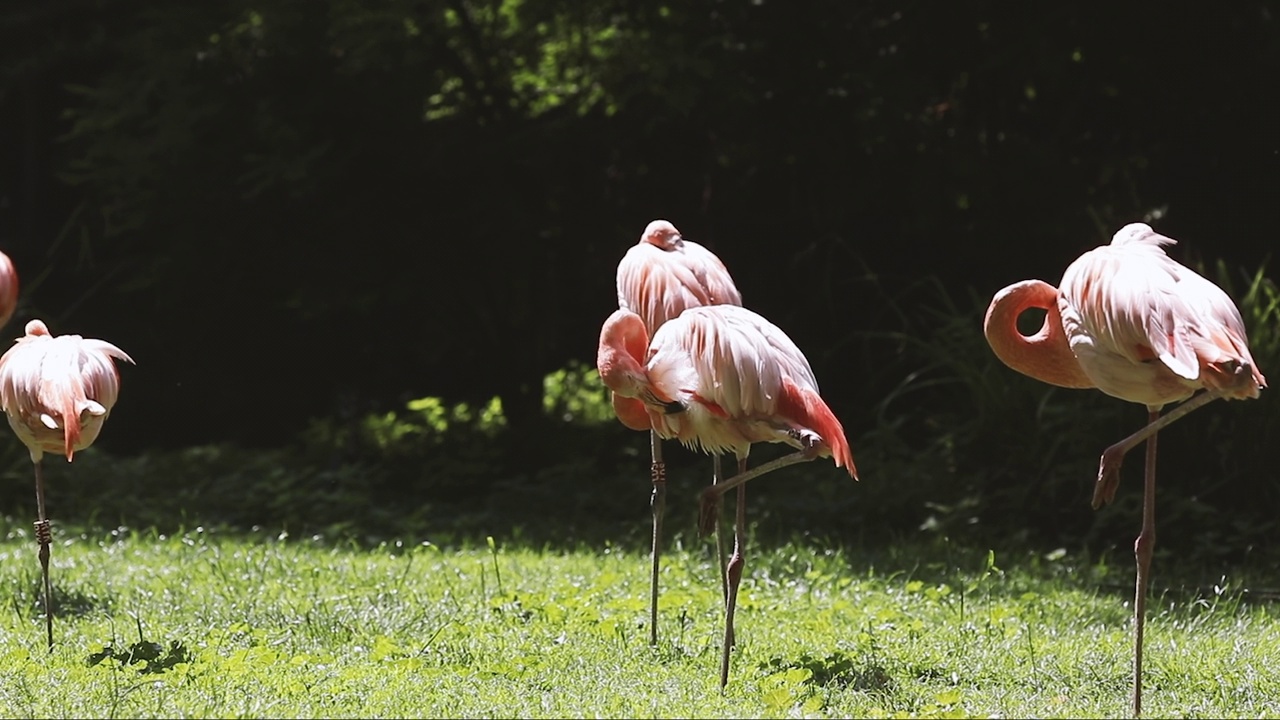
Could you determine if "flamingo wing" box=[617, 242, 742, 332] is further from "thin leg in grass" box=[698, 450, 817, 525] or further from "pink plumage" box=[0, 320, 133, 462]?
"pink plumage" box=[0, 320, 133, 462]

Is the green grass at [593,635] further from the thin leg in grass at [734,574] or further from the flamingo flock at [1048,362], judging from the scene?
the flamingo flock at [1048,362]

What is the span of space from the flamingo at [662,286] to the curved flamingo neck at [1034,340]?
0.95 meters

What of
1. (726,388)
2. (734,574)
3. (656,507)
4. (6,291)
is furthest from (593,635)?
(6,291)

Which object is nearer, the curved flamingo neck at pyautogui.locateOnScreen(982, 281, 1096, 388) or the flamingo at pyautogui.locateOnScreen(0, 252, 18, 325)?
the curved flamingo neck at pyautogui.locateOnScreen(982, 281, 1096, 388)

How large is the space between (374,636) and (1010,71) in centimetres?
454

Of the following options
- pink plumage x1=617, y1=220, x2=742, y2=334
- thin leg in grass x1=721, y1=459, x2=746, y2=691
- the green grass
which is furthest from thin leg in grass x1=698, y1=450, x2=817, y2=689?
pink plumage x1=617, y1=220, x2=742, y2=334

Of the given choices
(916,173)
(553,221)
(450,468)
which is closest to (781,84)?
(916,173)

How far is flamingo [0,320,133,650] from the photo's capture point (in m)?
3.99

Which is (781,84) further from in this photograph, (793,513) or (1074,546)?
(1074,546)

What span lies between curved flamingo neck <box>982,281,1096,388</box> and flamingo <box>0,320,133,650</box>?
8.16ft

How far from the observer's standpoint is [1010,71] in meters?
7.17

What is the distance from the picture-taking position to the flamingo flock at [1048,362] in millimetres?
3262

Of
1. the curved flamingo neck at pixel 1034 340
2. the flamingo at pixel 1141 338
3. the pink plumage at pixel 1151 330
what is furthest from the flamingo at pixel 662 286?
the pink plumage at pixel 1151 330

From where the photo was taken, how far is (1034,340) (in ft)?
12.3
